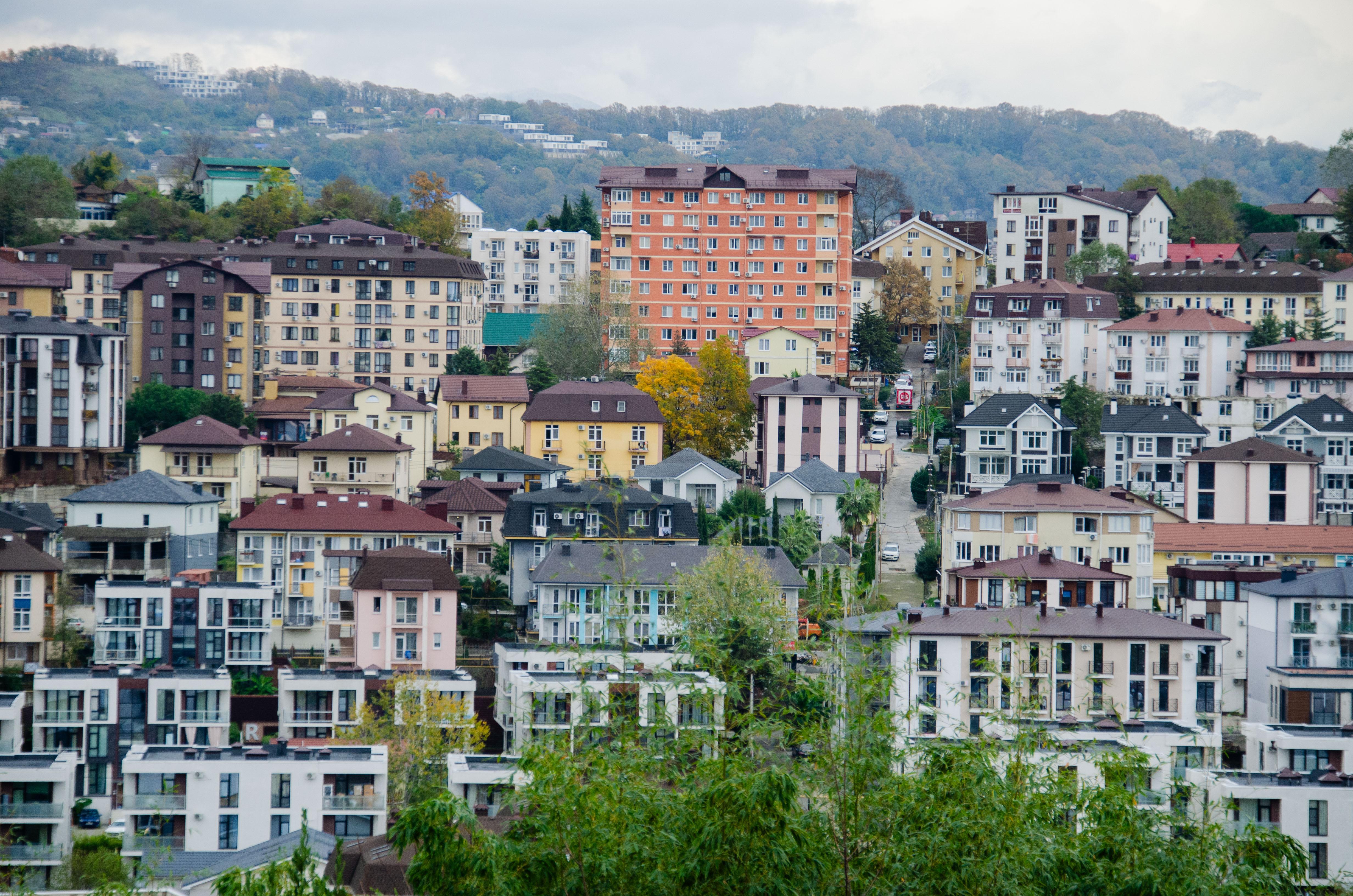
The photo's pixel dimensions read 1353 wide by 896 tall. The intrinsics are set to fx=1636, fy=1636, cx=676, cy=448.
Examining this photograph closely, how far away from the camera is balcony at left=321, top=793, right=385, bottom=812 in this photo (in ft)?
106

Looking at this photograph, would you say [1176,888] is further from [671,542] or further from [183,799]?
[671,542]

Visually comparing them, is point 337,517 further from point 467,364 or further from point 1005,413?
point 1005,413

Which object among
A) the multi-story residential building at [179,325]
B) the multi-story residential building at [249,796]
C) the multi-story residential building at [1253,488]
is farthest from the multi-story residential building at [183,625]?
the multi-story residential building at [1253,488]

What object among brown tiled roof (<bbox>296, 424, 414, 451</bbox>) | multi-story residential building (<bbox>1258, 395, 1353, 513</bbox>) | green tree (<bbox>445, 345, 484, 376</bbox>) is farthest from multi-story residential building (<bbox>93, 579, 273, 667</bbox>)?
multi-story residential building (<bbox>1258, 395, 1353, 513</bbox>)

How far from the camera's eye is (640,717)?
17.6 metres

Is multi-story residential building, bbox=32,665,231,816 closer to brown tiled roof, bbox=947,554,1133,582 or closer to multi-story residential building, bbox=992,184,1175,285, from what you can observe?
brown tiled roof, bbox=947,554,1133,582

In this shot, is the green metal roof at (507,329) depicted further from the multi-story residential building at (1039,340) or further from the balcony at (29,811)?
the balcony at (29,811)

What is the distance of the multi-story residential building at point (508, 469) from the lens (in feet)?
179

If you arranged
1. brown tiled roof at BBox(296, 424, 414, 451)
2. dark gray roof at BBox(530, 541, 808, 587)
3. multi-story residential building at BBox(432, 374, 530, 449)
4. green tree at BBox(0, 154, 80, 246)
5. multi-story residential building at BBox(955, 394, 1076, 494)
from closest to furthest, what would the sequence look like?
1. dark gray roof at BBox(530, 541, 808, 587)
2. brown tiled roof at BBox(296, 424, 414, 451)
3. multi-story residential building at BBox(955, 394, 1076, 494)
4. multi-story residential building at BBox(432, 374, 530, 449)
5. green tree at BBox(0, 154, 80, 246)

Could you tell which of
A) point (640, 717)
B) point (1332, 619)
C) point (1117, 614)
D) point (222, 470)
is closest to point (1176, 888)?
point (640, 717)

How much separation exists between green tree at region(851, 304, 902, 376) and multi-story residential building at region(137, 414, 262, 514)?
105 ft

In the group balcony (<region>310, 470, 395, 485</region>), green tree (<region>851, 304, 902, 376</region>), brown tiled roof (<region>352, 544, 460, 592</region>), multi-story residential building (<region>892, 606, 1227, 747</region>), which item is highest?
green tree (<region>851, 304, 902, 376</region>)

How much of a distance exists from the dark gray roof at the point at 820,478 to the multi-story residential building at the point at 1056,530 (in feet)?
19.6

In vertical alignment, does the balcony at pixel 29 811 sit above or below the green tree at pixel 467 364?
below
